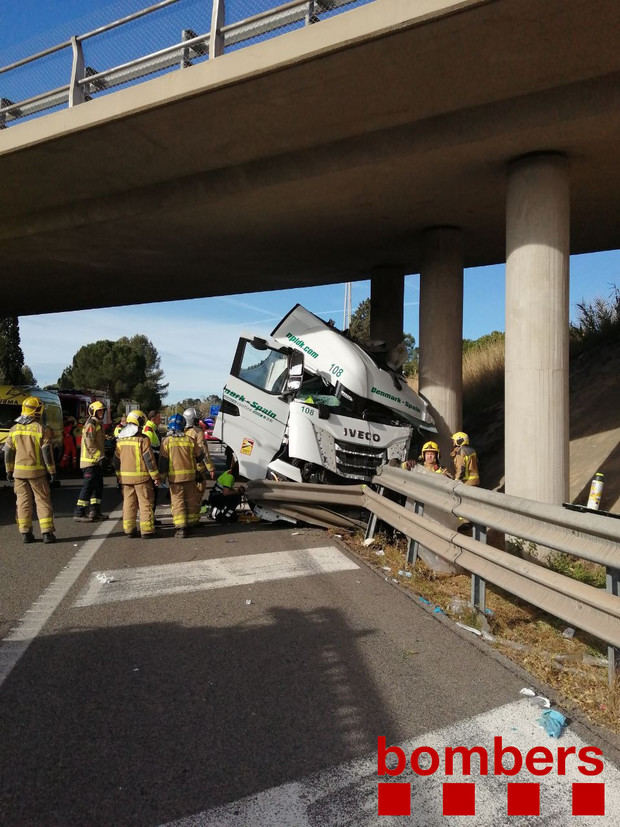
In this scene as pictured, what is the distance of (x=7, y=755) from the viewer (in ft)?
9.43

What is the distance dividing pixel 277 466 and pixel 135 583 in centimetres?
365

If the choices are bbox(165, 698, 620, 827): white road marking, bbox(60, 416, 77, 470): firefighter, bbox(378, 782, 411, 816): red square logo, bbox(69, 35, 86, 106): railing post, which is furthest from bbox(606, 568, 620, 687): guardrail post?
bbox(60, 416, 77, 470): firefighter

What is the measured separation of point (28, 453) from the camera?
7957 mm

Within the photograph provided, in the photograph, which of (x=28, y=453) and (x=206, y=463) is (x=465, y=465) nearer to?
(x=206, y=463)

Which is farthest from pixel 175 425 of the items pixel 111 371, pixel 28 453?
pixel 111 371

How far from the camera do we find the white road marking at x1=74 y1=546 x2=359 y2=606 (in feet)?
18.2

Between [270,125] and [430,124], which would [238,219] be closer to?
[270,125]

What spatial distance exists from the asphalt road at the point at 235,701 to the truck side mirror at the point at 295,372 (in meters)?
4.05

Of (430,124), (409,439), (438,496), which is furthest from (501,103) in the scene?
(438,496)

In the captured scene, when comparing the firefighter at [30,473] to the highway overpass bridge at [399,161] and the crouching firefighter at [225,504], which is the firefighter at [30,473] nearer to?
the crouching firefighter at [225,504]

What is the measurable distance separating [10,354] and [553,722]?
44.0 metres

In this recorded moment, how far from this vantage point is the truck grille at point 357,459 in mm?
9344

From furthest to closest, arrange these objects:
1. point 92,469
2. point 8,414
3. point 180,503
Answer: point 8,414
point 92,469
point 180,503

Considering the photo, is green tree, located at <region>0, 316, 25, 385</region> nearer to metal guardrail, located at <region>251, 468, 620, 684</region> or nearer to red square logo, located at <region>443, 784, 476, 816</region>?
metal guardrail, located at <region>251, 468, 620, 684</region>
